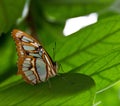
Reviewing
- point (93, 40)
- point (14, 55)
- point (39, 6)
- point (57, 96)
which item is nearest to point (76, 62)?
point (93, 40)

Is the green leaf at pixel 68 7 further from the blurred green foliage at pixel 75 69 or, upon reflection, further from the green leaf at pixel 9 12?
the green leaf at pixel 9 12

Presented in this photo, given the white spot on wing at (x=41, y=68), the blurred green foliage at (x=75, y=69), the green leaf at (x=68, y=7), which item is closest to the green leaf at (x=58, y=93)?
the blurred green foliage at (x=75, y=69)

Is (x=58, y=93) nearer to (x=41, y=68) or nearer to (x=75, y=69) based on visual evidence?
(x=75, y=69)

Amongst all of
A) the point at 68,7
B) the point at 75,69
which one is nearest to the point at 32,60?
the point at 75,69

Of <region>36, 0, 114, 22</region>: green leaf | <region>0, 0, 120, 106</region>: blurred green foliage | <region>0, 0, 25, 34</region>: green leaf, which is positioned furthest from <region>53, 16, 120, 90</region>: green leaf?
<region>36, 0, 114, 22</region>: green leaf

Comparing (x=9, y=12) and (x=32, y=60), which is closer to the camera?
(x=32, y=60)

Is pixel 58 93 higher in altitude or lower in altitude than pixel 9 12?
lower

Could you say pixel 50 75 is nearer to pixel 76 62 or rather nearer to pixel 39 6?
pixel 76 62
